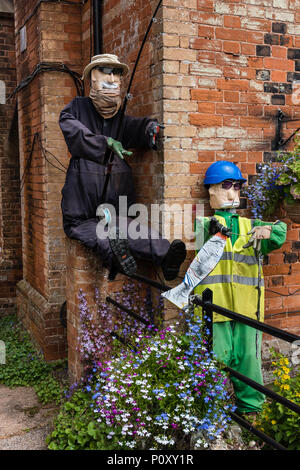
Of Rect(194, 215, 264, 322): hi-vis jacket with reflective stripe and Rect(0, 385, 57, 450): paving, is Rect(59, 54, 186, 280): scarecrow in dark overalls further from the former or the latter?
Rect(0, 385, 57, 450): paving

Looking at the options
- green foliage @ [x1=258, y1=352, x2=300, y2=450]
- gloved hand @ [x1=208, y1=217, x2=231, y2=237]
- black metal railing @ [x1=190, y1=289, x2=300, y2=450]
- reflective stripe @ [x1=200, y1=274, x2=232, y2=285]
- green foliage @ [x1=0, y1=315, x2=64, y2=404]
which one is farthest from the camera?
green foliage @ [x1=0, y1=315, x2=64, y2=404]

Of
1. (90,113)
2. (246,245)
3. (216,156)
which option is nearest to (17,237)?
(90,113)

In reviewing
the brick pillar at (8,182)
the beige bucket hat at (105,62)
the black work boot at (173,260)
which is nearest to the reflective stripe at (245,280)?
the black work boot at (173,260)

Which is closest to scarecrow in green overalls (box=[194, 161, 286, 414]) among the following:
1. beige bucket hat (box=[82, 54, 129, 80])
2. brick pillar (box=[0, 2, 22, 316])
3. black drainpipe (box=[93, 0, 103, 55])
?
beige bucket hat (box=[82, 54, 129, 80])

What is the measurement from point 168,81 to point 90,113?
717 mm

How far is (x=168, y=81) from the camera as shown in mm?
3895

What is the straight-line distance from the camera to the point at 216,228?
146 inches

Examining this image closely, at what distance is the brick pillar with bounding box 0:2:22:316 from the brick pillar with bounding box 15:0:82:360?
1109 millimetres

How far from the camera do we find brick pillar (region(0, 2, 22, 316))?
7.12m

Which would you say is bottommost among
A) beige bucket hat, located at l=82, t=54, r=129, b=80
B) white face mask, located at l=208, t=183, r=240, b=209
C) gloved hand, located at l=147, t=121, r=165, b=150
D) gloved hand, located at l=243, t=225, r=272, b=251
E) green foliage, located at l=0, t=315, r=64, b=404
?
green foliage, located at l=0, t=315, r=64, b=404

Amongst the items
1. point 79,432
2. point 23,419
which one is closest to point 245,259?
point 79,432

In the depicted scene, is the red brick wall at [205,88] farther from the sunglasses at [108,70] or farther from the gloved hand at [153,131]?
the sunglasses at [108,70]

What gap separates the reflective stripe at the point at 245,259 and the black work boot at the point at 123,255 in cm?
77

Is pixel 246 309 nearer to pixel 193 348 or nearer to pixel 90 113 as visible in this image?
pixel 193 348
